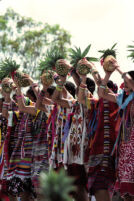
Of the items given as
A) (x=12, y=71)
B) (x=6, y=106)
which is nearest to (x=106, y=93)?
(x=12, y=71)

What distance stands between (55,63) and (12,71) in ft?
2.85

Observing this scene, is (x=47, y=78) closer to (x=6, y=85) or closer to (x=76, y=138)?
(x=6, y=85)

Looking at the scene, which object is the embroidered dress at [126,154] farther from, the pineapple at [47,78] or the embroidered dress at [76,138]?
A: the pineapple at [47,78]

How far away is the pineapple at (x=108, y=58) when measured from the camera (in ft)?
14.2

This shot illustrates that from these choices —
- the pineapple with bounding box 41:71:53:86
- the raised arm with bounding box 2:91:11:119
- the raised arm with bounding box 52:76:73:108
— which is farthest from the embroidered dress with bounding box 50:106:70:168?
the raised arm with bounding box 2:91:11:119

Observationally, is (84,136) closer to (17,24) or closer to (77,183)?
(77,183)

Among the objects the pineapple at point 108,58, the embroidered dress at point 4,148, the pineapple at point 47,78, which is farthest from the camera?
the embroidered dress at point 4,148

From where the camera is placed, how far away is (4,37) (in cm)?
2395

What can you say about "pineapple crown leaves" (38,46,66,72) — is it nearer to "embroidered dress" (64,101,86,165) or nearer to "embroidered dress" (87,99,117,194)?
"embroidered dress" (64,101,86,165)

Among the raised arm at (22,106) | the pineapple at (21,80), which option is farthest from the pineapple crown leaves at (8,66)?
the raised arm at (22,106)

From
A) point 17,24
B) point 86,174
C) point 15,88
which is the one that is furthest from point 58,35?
point 86,174

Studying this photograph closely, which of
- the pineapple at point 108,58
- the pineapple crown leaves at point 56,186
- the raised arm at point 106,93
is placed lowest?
the pineapple crown leaves at point 56,186

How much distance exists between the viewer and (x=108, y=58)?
436 centimetres

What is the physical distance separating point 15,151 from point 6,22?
1937 cm
